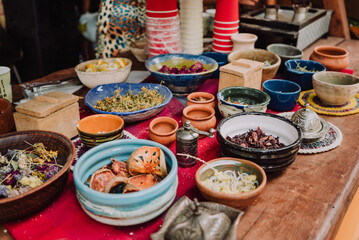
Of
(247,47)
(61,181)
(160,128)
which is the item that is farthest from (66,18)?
(61,181)

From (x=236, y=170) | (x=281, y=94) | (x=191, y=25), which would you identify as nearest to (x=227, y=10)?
(x=191, y=25)

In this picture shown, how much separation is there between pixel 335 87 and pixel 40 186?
1702 mm

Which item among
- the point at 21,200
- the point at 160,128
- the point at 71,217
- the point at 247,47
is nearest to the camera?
the point at 21,200

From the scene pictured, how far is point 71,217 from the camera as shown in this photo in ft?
3.80

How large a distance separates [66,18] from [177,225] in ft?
13.8

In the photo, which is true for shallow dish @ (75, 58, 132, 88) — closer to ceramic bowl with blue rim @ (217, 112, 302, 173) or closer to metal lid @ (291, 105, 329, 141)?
ceramic bowl with blue rim @ (217, 112, 302, 173)

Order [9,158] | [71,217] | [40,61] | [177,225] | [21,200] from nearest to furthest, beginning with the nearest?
[177,225] → [21,200] → [71,217] → [9,158] → [40,61]

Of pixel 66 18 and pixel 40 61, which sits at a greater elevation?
pixel 66 18

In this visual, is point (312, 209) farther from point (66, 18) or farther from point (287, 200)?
point (66, 18)

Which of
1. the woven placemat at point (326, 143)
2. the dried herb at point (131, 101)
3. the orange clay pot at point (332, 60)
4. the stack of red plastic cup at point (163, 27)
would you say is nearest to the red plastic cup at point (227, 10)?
the stack of red plastic cup at point (163, 27)

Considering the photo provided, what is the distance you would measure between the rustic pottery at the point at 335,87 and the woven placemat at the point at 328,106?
1.6 inches

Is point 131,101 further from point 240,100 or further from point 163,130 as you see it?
point 240,100

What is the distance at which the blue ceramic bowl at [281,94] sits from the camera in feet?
6.07

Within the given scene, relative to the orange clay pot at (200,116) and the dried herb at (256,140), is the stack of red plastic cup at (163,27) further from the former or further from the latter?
the dried herb at (256,140)
